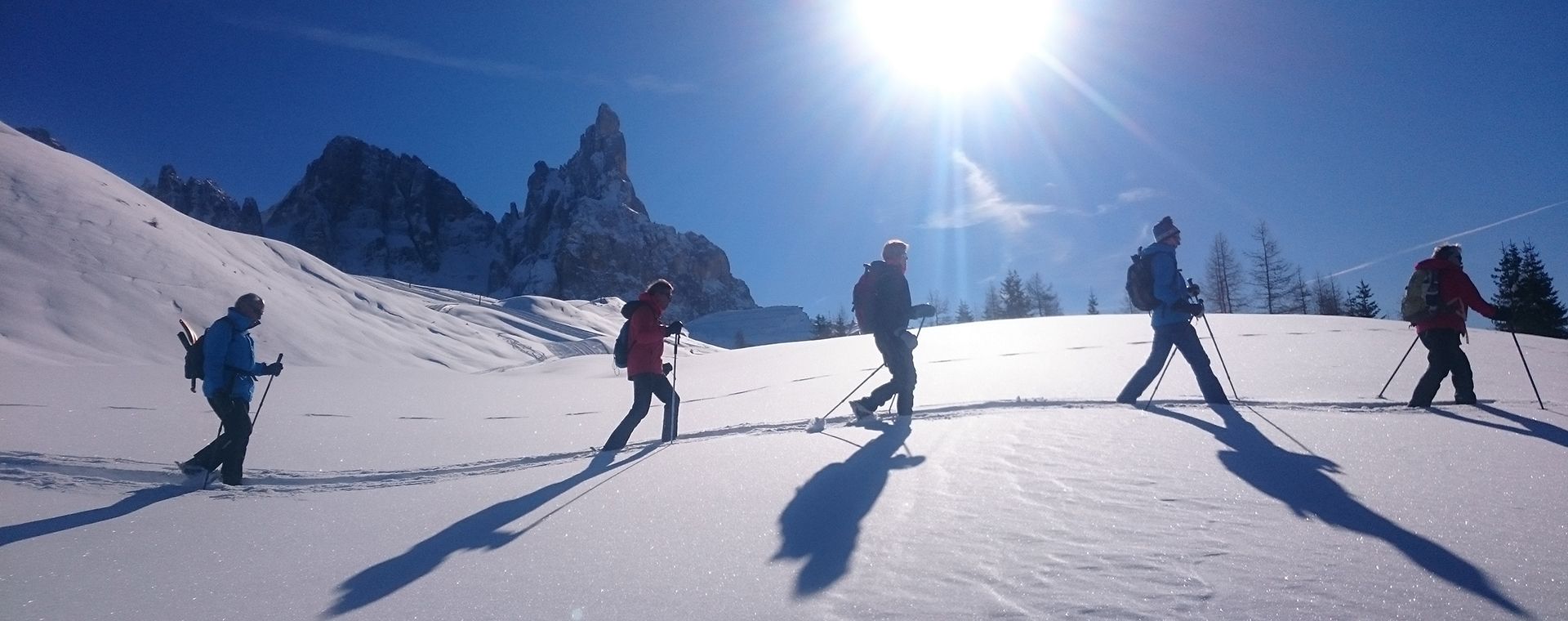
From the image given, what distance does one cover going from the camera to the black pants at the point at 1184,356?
263 inches

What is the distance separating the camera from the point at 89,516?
467 centimetres

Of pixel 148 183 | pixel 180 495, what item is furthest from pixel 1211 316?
pixel 148 183

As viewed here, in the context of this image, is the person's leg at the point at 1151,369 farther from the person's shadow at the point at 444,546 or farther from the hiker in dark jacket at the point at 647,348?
the person's shadow at the point at 444,546

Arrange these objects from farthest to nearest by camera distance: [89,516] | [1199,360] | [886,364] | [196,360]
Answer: [886,364] → [1199,360] → [196,360] → [89,516]

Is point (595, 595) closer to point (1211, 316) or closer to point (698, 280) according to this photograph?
point (1211, 316)

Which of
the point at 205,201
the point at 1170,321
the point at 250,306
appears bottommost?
the point at 1170,321

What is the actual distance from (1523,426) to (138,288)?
2233 centimetres

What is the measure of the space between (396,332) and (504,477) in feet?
74.6

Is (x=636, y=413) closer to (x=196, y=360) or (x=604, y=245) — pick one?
(x=196, y=360)

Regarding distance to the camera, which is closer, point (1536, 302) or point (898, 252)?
point (898, 252)

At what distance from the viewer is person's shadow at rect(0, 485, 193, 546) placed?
14.0 feet

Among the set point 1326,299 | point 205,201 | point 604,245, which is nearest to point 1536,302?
point 1326,299

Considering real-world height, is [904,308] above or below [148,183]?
below

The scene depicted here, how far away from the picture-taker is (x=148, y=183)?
169250 mm
